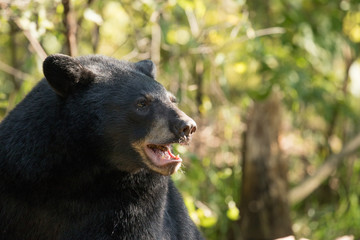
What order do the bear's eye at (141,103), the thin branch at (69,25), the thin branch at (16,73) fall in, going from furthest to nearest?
the thin branch at (16,73) < the thin branch at (69,25) < the bear's eye at (141,103)

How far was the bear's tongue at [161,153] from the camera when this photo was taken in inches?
121

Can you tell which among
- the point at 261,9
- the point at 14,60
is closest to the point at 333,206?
the point at 261,9

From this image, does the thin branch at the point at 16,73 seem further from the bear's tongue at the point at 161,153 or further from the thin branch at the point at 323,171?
the thin branch at the point at 323,171

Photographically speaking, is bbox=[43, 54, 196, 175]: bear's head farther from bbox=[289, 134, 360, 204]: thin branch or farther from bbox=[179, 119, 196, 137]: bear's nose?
bbox=[289, 134, 360, 204]: thin branch

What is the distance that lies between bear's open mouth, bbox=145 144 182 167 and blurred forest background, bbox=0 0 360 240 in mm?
1452

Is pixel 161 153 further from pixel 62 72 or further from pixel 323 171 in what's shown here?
pixel 323 171

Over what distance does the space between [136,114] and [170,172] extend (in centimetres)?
37

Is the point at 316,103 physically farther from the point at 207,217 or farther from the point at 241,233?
the point at 207,217

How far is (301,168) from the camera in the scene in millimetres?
9023

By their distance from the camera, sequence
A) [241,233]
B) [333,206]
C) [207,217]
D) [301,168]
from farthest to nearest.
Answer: [301,168] < [333,206] < [241,233] < [207,217]

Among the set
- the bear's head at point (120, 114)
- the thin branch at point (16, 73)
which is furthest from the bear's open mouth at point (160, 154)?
the thin branch at point (16, 73)

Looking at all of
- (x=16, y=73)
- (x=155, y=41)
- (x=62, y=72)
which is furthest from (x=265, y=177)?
(x=62, y=72)

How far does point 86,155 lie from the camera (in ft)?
10.2

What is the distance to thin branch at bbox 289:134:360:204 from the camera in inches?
299
